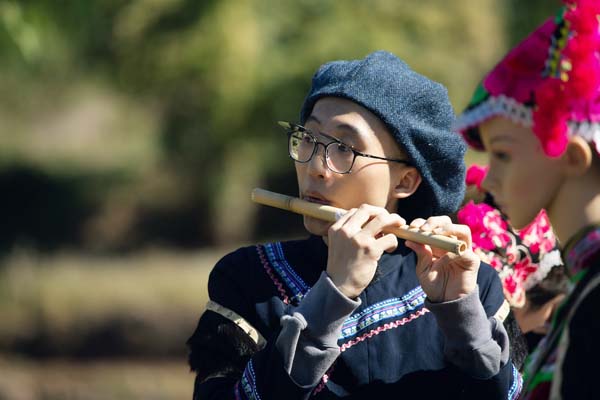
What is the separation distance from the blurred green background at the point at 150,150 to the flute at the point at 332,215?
530 centimetres

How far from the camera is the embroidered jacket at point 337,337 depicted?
2361mm

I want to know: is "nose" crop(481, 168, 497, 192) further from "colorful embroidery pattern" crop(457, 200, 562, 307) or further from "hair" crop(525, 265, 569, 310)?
"hair" crop(525, 265, 569, 310)

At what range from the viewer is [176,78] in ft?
35.8

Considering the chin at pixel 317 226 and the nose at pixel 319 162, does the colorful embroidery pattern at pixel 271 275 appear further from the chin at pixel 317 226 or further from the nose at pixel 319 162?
the nose at pixel 319 162

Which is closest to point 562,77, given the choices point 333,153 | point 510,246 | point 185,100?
point 333,153

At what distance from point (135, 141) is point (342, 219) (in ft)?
35.9

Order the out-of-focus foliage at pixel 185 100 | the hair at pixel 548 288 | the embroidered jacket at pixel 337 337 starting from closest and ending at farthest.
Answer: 1. the embroidered jacket at pixel 337 337
2. the hair at pixel 548 288
3. the out-of-focus foliage at pixel 185 100

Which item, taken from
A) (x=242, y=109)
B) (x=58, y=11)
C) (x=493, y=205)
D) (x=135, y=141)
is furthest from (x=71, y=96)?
(x=493, y=205)

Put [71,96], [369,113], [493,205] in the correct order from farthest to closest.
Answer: [71,96] → [493,205] → [369,113]

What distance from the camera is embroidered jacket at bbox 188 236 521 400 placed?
236 centimetres

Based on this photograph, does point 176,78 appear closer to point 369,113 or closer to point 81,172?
point 81,172

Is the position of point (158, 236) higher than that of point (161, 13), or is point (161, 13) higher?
point (161, 13)

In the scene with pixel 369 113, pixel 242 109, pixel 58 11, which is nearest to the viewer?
pixel 369 113

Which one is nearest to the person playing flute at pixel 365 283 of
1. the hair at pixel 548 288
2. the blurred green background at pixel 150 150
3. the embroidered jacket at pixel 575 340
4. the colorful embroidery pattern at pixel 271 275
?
the colorful embroidery pattern at pixel 271 275
